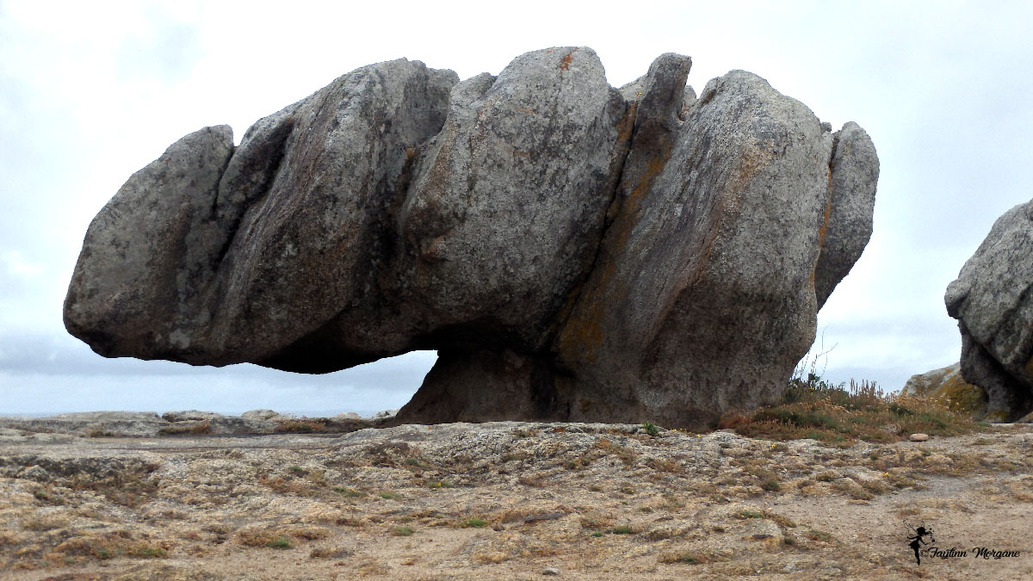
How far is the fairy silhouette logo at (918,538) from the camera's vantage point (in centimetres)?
707

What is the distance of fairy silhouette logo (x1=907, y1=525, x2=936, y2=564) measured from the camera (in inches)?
278

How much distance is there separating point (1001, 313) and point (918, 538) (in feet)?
57.4

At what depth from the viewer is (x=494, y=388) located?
54.6ft

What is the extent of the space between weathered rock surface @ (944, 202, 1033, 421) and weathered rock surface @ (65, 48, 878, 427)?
786 centimetres

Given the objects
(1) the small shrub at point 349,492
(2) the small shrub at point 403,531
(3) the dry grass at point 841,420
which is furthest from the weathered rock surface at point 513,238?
(2) the small shrub at point 403,531

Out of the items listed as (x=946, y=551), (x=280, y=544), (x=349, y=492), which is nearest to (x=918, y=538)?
(x=946, y=551)

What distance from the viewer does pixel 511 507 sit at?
8.73 m

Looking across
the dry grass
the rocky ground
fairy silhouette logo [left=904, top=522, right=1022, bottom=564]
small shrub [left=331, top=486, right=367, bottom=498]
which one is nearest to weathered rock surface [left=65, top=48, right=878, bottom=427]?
the dry grass

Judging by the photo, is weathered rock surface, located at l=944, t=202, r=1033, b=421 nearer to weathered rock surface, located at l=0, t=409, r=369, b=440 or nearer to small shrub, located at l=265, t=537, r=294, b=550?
weathered rock surface, located at l=0, t=409, r=369, b=440

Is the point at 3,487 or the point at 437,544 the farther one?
the point at 3,487

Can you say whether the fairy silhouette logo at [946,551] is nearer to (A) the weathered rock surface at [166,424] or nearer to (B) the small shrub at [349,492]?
(B) the small shrub at [349,492]

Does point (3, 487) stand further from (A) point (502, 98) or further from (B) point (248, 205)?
(A) point (502, 98)

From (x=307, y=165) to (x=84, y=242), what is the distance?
434cm

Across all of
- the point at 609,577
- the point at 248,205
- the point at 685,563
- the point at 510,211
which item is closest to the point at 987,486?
the point at 685,563
